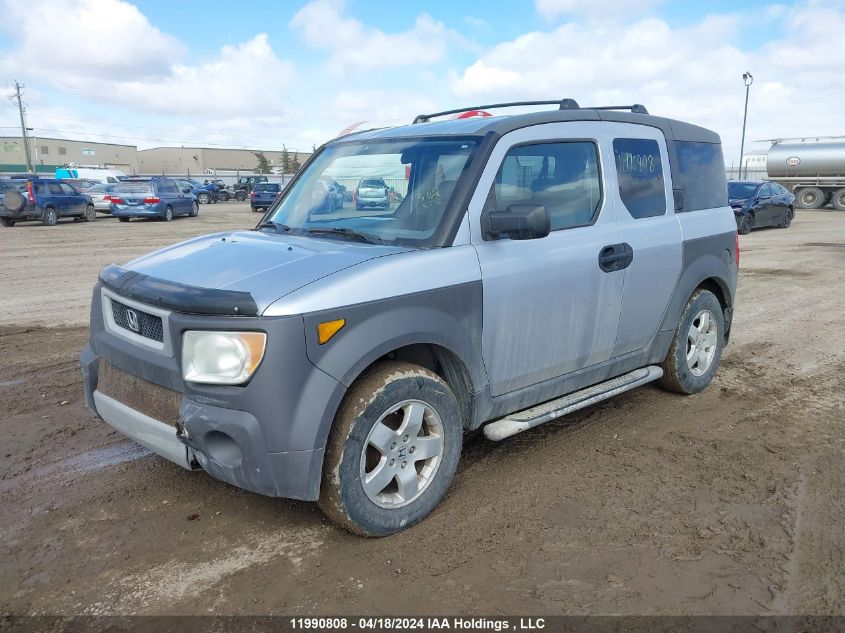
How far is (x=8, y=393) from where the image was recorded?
5543 mm

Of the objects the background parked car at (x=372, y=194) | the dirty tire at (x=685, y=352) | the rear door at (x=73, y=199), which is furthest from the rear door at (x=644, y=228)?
the rear door at (x=73, y=199)

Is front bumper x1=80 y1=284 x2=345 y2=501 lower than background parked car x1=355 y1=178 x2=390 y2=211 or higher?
lower

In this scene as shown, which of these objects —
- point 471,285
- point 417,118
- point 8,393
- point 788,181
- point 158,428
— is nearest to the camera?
point 158,428

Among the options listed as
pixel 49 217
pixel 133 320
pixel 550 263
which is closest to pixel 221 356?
pixel 133 320

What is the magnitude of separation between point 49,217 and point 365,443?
24894mm

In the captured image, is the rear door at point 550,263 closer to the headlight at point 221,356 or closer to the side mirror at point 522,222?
the side mirror at point 522,222

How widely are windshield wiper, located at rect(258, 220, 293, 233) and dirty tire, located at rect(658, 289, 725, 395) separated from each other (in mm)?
2880

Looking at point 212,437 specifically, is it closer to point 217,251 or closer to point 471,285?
point 217,251

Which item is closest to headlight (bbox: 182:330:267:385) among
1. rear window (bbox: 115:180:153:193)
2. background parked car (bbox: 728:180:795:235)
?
background parked car (bbox: 728:180:795:235)

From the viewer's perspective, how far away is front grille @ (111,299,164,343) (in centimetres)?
316

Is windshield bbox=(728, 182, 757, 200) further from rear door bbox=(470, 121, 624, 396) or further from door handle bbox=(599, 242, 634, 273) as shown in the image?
rear door bbox=(470, 121, 624, 396)

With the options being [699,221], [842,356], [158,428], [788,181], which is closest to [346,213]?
[158,428]

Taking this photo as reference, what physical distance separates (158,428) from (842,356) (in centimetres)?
631

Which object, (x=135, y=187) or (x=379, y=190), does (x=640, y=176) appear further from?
(x=135, y=187)
